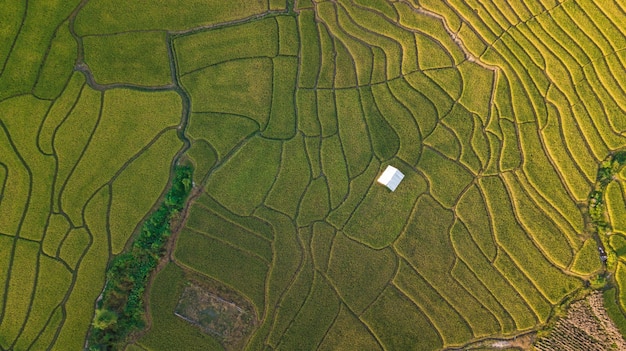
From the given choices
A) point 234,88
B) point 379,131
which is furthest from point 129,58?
point 379,131

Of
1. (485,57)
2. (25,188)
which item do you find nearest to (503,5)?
(485,57)

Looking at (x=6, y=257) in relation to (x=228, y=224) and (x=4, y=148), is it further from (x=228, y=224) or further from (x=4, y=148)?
(x=228, y=224)

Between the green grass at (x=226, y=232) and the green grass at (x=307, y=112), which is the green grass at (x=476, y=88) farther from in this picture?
the green grass at (x=226, y=232)

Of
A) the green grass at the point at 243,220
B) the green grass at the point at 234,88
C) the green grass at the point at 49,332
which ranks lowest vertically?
the green grass at the point at 49,332

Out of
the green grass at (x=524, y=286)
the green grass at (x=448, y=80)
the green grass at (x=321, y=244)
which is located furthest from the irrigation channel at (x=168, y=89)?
the green grass at (x=524, y=286)

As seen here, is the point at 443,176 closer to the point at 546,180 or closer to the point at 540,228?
the point at 546,180
